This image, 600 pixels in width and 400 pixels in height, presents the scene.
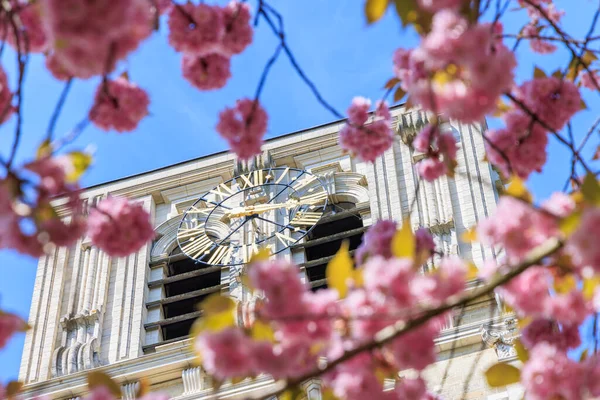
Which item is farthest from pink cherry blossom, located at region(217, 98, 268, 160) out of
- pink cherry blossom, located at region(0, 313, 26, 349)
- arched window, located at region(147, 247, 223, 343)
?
arched window, located at region(147, 247, 223, 343)

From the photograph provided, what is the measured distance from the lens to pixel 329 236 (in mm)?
21922

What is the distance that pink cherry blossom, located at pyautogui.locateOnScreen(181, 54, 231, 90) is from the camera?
7.48 metres

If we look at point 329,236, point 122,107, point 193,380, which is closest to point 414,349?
point 122,107

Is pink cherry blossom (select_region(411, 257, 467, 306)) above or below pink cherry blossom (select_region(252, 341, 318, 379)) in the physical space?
above

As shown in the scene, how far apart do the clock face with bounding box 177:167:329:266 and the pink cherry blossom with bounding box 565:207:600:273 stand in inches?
683

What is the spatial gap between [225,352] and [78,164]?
148cm

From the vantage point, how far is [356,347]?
4.74m

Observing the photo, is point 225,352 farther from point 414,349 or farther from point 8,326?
point 8,326

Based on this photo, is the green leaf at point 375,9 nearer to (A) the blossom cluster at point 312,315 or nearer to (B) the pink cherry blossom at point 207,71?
(A) the blossom cluster at point 312,315

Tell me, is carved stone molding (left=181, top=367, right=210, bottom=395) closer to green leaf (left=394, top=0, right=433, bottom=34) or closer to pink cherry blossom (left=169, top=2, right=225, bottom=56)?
pink cherry blossom (left=169, top=2, right=225, bottom=56)

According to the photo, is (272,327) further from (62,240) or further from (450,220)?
(450,220)

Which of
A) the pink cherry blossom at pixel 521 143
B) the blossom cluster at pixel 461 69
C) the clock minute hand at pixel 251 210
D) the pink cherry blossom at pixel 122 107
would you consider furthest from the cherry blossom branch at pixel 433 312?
the clock minute hand at pixel 251 210

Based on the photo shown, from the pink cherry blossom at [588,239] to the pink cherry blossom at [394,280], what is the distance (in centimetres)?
74

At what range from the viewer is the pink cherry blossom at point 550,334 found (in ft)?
20.3
